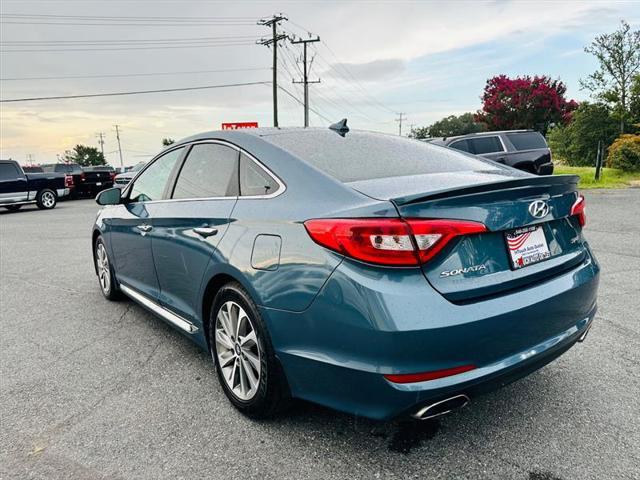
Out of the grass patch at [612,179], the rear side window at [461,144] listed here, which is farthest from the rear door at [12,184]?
the grass patch at [612,179]

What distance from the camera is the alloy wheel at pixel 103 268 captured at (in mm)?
4984

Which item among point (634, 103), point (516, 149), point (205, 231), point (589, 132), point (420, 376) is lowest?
point (420, 376)

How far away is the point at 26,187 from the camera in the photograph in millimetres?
17719

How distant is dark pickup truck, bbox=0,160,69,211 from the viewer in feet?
56.0

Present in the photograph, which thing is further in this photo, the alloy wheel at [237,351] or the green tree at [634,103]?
the green tree at [634,103]

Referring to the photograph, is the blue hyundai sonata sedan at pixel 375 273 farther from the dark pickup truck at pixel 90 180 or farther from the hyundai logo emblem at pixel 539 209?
the dark pickup truck at pixel 90 180

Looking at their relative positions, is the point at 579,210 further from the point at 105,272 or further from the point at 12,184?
the point at 12,184

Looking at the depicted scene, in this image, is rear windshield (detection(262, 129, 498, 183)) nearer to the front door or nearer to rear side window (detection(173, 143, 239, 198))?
rear side window (detection(173, 143, 239, 198))

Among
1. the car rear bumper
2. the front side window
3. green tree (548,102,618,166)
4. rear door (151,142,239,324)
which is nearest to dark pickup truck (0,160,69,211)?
the front side window

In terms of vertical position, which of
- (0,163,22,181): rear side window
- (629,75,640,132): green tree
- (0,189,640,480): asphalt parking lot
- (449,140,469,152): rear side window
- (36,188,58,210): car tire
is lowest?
(36,188,58,210): car tire

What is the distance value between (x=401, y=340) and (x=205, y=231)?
1.46m

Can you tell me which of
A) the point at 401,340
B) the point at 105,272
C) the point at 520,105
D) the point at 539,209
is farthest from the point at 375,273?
the point at 520,105

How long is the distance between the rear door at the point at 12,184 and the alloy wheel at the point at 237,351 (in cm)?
1755

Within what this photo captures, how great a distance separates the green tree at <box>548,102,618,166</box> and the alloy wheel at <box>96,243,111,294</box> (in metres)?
34.8
